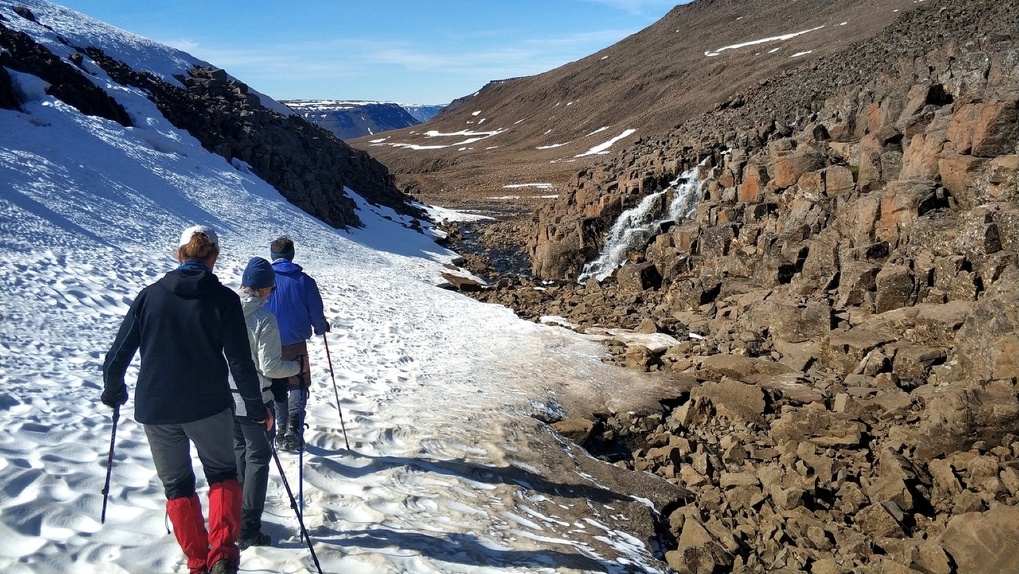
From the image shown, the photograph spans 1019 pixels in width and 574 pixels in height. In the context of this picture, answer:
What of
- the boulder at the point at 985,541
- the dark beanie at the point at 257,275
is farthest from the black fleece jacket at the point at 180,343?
the boulder at the point at 985,541

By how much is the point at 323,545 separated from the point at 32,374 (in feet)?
15.9

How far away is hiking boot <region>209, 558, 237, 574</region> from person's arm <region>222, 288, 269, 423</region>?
3.09 feet

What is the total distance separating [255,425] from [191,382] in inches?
35.3

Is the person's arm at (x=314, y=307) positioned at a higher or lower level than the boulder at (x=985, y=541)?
higher

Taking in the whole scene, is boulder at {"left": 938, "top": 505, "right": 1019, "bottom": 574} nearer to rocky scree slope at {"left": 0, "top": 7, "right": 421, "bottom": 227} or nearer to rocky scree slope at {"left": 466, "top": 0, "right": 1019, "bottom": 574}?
rocky scree slope at {"left": 466, "top": 0, "right": 1019, "bottom": 574}

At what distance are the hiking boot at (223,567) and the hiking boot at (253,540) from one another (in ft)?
2.18

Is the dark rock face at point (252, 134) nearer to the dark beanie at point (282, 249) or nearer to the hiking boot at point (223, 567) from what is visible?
the dark beanie at point (282, 249)

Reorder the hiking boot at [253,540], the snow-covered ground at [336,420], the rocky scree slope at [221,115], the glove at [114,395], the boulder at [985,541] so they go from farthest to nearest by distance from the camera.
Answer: the rocky scree slope at [221,115]
the boulder at [985,541]
the snow-covered ground at [336,420]
the hiking boot at [253,540]
the glove at [114,395]

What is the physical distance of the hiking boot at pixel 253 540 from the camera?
4879 millimetres

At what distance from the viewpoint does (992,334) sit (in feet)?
30.9

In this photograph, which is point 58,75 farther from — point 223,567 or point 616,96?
point 616,96

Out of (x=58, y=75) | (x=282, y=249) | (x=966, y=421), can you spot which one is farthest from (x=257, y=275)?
(x=58, y=75)

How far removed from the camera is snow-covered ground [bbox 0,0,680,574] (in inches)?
198

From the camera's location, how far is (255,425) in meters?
4.93
